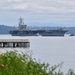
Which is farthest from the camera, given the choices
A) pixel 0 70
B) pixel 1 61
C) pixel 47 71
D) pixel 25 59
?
pixel 25 59

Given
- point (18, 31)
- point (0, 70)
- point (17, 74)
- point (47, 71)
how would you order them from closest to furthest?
point (17, 74), point (0, 70), point (47, 71), point (18, 31)

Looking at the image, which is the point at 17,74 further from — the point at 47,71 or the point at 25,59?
the point at 25,59

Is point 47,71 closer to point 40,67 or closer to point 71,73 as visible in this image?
point 40,67

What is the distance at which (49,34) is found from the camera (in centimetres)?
18400

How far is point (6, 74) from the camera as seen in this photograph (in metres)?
8.79

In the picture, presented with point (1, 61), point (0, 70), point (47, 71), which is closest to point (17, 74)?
point (0, 70)

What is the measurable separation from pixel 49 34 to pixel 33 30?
8412 mm

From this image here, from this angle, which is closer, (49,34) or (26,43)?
(26,43)

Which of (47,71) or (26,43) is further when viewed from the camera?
(26,43)

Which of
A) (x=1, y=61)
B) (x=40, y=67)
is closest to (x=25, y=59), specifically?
(x=1, y=61)

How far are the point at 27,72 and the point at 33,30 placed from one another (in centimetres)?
17735

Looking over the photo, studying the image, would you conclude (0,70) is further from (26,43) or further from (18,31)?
(18,31)

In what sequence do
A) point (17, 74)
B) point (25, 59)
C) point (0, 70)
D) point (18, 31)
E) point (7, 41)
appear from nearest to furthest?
point (17, 74) < point (0, 70) < point (25, 59) < point (7, 41) < point (18, 31)

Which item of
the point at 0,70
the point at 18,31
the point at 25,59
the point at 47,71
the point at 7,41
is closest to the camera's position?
the point at 0,70
